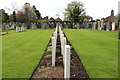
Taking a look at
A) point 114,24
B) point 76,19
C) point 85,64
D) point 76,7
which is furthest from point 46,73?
point 76,7

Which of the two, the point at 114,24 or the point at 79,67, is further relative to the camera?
the point at 114,24

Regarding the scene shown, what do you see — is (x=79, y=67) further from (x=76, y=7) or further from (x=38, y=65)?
(x=76, y=7)

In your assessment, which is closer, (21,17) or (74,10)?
(21,17)

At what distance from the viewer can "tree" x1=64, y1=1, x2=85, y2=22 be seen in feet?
180

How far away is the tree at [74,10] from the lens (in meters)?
54.9

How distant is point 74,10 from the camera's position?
181 ft

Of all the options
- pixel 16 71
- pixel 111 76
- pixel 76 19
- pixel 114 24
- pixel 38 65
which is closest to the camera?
pixel 111 76

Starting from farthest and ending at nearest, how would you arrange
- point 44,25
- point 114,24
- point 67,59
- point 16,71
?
point 44,25 < point 114,24 < point 16,71 < point 67,59

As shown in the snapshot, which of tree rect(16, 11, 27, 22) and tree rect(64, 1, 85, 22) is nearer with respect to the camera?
tree rect(16, 11, 27, 22)

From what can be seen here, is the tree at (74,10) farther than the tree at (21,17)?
Yes

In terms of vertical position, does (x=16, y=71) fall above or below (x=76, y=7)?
below

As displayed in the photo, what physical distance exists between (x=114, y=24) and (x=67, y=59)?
2872cm

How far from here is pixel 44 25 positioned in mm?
35188

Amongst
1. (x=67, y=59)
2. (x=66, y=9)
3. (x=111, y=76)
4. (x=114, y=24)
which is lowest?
(x=111, y=76)
